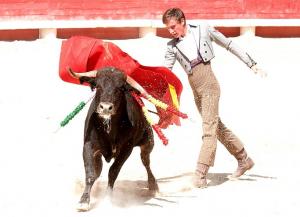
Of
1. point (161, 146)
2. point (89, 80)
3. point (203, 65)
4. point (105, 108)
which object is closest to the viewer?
point (105, 108)

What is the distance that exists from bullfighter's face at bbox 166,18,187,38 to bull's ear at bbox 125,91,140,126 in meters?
0.54

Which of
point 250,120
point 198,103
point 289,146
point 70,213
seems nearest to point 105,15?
point 250,120

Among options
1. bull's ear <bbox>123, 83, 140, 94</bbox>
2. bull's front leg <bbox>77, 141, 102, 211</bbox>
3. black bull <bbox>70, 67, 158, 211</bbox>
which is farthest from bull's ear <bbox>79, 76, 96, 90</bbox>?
bull's front leg <bbox>77, 141, 102, 211</bbox>

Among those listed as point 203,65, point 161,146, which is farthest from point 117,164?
point 161,146

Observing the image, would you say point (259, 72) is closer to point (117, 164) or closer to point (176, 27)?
point (176, 27)

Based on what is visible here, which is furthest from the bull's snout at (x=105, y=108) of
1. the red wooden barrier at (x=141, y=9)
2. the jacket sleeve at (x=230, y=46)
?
the red wooden barrier at (x=141, y=9)

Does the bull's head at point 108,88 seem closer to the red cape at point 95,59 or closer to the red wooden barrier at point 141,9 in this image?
the red cape at point 95,59

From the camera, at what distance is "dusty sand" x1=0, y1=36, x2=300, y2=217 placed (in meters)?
5.46

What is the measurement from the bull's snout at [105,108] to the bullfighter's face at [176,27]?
842 millimetres

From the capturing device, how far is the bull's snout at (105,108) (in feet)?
16.8

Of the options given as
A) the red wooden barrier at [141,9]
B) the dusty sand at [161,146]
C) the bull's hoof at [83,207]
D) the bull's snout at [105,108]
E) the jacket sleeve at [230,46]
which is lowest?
the dusty sand at [161,146]

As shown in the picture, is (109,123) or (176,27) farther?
(176,27)

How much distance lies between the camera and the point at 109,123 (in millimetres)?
5410

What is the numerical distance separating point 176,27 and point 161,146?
2150 mm
